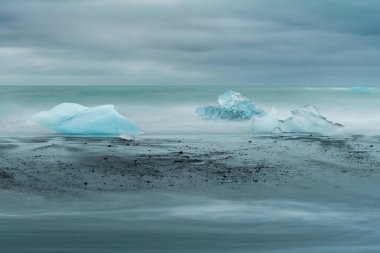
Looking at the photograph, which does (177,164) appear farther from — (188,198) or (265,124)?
(265,124)

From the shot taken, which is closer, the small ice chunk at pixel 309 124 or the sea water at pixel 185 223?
the sea water at pixel 185 223

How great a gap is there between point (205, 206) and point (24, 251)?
2915 mm

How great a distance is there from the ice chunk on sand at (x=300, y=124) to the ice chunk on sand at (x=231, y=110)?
4.77 metres

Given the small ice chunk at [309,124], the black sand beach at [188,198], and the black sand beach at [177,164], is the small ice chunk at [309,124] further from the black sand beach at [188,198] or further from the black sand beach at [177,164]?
the black sand beach at [188,198]

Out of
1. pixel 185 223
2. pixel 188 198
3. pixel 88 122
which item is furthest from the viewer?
pixel 88 122

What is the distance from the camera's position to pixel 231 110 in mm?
25250

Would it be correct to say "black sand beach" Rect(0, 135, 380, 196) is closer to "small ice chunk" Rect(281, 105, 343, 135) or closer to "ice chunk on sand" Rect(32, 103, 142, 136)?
"ice chunk on sand" Rect(32, 103, 142, 136)

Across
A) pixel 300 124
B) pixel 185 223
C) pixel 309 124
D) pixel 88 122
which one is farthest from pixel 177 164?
pixel 309 124

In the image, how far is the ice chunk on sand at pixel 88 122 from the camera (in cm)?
1850

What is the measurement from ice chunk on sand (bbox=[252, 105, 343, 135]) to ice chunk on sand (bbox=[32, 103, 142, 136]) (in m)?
3.89

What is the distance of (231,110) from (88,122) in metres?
8.07

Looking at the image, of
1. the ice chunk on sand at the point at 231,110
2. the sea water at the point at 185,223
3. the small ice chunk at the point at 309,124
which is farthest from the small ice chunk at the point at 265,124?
the sea water at the point at 185,223

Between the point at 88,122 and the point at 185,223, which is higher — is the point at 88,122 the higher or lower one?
the higher one

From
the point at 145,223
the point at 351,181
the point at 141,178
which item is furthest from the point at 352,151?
the point at 145,223
